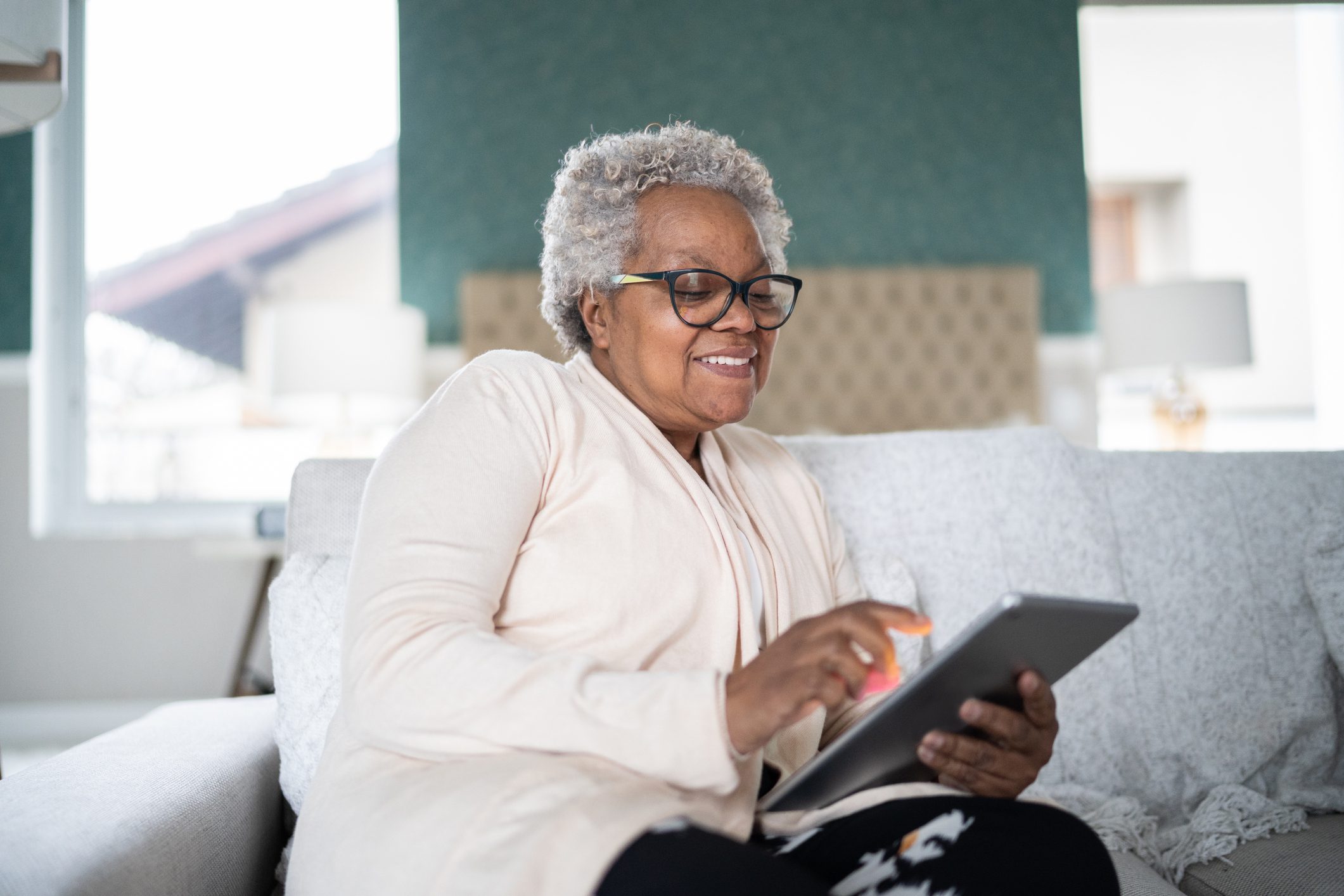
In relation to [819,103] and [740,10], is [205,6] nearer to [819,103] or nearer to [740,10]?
[740,10]

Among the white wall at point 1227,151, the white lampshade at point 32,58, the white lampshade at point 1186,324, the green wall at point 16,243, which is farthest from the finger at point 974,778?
the white wall at point 1227,151

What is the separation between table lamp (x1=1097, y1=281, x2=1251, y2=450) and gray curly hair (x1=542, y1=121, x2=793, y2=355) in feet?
9.70

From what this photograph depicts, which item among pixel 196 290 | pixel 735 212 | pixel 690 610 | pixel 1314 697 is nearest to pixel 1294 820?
pixel 1314 697

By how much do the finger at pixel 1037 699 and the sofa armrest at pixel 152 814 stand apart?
0.86m

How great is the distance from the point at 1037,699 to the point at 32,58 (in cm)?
150

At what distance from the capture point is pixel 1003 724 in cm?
98

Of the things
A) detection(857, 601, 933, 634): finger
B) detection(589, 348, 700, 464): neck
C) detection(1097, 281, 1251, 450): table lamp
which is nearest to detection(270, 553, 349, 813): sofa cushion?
detection(589, 348, 700, 464): neck

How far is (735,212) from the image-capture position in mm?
1228

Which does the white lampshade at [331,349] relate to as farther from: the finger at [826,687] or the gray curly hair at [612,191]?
the finger at [826,687]

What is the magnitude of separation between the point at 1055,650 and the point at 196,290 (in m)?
4.23

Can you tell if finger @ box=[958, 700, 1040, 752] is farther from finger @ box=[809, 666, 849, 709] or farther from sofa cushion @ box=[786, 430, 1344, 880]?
sofa cushion @ box=[786, 430, 1344, 880]

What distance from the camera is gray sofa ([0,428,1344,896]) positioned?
4.04ft

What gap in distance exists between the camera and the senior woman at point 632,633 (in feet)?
2.55

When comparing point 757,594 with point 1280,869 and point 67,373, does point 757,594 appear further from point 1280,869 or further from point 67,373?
point 67,373
